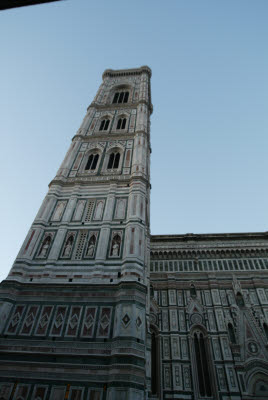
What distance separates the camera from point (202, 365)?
14352mm

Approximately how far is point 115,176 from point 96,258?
5602 millimetres

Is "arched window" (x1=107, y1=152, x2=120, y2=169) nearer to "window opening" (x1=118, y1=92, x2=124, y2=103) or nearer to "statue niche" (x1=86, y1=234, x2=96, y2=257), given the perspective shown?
"statue niche" (x1=86, y1=234, x2=96, y2=257)

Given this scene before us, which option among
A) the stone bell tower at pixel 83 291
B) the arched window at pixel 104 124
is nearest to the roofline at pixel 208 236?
the stone bell tower at pixel 83 291

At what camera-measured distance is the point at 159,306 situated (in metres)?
16.8

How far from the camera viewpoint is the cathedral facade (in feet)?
26.3

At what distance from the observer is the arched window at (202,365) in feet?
44.7

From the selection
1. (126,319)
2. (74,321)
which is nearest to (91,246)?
(74,321)

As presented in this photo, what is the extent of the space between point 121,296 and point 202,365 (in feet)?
28.0

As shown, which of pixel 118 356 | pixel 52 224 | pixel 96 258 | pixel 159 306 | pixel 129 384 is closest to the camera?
pixel 129 384

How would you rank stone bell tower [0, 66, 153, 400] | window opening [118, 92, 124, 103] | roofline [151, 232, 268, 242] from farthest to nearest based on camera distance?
window opening [118, 92, 124, 103] → roofline [151, 232, 268, 242] → stone bell tower [0, 66, 153, 400]

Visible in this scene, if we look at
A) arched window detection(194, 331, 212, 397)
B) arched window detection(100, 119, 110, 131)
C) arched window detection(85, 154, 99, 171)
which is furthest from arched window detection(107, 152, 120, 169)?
arched window detection(194, 331, 212, 397)

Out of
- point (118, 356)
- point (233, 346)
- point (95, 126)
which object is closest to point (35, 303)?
point (118, 356)

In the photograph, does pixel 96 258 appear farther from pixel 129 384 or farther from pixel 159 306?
pixel 159 306

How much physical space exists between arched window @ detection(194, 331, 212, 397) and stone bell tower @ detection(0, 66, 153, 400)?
6164 millimetres
